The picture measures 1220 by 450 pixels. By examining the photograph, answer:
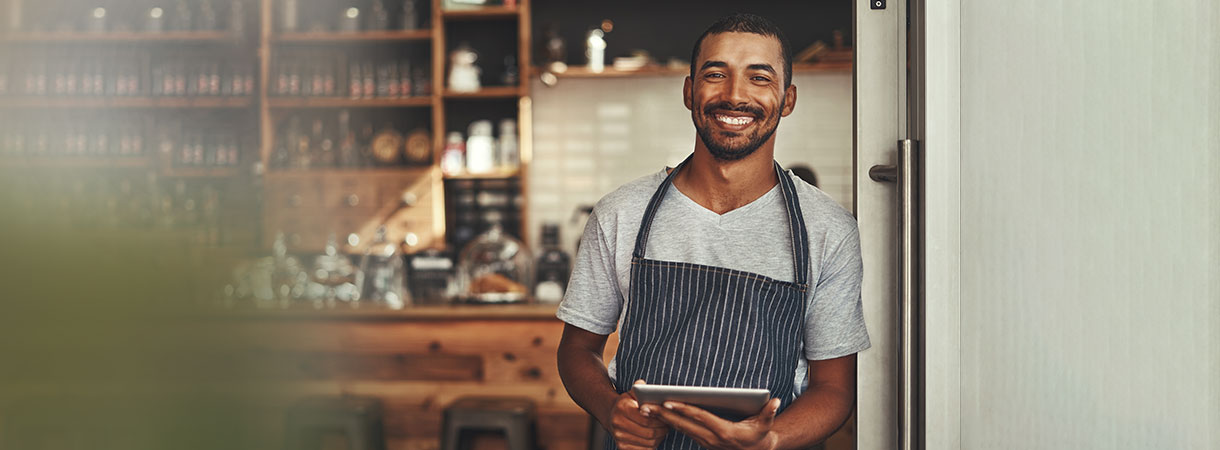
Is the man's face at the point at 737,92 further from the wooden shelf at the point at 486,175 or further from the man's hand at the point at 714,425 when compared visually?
the wooden shelf at the point at 486,175

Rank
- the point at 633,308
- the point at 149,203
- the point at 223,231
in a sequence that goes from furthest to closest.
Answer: the point at 633,308 → the point at 223,231 → the point at 149,203

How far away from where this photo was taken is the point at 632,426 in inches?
52.1

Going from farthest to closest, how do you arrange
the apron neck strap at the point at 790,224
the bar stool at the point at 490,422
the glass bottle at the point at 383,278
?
the glass bottle at the point at 383,278 < the bar stool at the point at 490,422 < the apron neck strap at the point at 790,224

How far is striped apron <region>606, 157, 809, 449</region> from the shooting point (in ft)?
4.62

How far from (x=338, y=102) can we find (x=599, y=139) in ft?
4.51

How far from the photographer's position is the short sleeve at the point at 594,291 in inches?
59.6

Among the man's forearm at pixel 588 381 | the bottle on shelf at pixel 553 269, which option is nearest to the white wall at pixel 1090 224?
the man's forearm at pixel 588 381

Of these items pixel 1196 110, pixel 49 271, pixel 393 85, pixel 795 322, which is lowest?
pixel 795 322

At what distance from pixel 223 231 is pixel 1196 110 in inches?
47.0

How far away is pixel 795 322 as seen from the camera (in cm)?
142

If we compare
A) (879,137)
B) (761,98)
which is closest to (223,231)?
(761,98)

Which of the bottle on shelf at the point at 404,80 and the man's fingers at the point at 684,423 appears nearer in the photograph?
the man's fingers at the point at 684,423

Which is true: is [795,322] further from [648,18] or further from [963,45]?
[648,18]

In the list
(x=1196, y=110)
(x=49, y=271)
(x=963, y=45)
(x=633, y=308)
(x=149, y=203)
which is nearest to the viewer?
(x=49, y=271)
